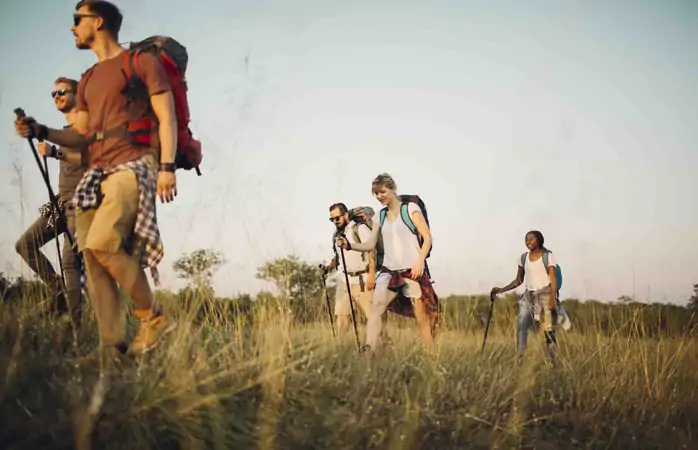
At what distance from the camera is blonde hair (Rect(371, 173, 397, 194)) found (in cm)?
803

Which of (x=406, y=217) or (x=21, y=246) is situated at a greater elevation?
(x=406, y=217)

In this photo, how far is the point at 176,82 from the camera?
467cm

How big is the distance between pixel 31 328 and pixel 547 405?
143 inches

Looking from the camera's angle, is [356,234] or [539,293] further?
[539,293]

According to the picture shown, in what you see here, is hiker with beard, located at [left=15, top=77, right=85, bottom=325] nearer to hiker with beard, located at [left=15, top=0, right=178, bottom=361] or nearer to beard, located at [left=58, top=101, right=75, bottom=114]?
beard, located at [left=58, top=101, right=75, bottom=114]

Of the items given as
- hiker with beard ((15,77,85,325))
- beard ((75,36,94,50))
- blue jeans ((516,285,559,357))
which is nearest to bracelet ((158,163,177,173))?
beard ((75,36,94,50))

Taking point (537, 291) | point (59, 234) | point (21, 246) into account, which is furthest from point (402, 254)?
point (21, 246)

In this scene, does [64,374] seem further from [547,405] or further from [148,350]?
[547,405]

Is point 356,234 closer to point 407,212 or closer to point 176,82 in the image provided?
point 407,212

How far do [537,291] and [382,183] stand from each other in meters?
2.80

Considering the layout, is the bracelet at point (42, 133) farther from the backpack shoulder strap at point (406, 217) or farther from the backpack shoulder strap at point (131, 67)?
the backpack shoulder strap at point (406, 217)

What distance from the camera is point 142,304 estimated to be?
445cm

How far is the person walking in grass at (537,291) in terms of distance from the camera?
30.7ft

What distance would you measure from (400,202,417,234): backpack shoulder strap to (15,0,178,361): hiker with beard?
12.2ft
